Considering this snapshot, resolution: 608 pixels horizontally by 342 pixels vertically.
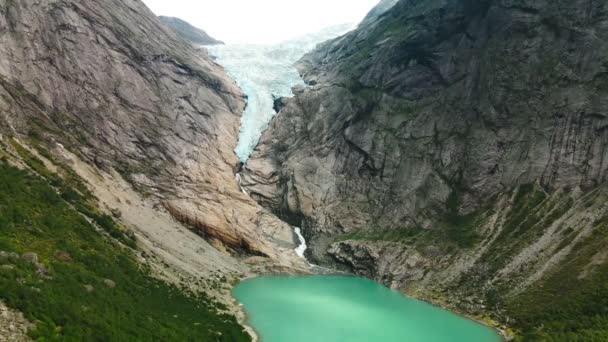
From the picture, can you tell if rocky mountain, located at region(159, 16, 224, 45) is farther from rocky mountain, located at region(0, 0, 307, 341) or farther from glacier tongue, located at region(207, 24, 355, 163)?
rocky mountain, located at region(0, 0, 307, 341)

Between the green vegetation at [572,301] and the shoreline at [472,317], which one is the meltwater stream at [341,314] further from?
the green vegetation at [572,301]

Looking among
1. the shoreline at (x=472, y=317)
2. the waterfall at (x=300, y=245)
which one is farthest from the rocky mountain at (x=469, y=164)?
the waterfall at (x=300, y=245)

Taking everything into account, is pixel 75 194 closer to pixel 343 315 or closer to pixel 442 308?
pixel 343 315

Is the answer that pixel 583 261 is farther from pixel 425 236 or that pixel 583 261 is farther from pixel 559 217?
pixel 425 236

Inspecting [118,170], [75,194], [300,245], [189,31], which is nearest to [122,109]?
[118,170]

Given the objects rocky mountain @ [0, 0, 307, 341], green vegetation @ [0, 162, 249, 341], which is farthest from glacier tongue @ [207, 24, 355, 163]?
green vegetation @ [0, 162, 249, 341]

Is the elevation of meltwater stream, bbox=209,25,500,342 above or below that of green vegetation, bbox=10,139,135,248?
below

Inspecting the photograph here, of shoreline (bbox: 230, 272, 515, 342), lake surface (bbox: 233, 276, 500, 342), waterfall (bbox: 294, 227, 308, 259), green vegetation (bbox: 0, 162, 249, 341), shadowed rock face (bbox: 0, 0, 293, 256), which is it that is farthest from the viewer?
waterfall (bbox: 294, 227, 308, 259)
